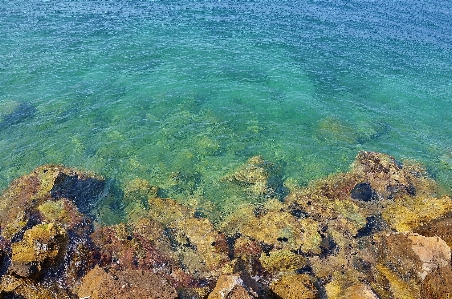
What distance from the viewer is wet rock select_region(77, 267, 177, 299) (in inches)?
556

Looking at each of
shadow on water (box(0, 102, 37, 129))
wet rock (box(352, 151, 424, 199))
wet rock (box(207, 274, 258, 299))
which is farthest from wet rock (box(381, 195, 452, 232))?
shadow on water (box(0, 102, 37, 129))

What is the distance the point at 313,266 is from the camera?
1806 centimetres

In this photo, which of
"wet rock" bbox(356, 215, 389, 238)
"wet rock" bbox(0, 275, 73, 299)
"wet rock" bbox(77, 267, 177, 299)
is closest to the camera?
"wet rock" bbox(77, 267, 177, 299)

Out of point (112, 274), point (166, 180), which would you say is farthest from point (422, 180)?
point (112, 274)

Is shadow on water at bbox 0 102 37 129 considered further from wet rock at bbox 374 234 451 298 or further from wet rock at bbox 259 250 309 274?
wet rock at bbox 374 234 451 298

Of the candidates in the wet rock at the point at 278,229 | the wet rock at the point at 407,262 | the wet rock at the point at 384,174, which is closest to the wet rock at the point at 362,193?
the wet rock at the point at 384,174

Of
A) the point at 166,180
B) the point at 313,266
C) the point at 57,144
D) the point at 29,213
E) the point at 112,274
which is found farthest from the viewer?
the point at 57,144

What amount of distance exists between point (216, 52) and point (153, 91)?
9822mm

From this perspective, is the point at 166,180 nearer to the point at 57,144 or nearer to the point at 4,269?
the point at 57,144

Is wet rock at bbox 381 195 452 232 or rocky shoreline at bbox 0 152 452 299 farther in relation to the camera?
wet rock at bbox 381 195 452 232

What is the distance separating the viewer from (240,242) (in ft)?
63.3

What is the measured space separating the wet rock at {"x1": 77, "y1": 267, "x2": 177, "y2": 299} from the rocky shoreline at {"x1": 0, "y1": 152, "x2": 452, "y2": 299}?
0.05 metres

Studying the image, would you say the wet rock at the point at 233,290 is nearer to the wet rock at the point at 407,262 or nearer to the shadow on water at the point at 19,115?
the wet rock at the point at 407,262

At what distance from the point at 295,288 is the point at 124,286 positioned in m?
6.76
